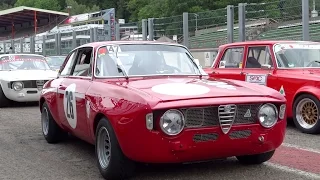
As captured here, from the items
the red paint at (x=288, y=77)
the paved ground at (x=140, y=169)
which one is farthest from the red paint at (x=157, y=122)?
the red paint at (x=288, y=77)

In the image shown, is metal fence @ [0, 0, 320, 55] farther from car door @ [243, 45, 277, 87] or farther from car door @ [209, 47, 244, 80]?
car door @ [243, 45, 277, 87]

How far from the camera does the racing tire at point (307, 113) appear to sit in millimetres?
7354

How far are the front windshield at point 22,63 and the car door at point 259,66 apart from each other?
21.1 ft

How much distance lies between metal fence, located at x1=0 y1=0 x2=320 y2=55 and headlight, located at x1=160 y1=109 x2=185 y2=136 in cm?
904

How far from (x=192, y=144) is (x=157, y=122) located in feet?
1.29

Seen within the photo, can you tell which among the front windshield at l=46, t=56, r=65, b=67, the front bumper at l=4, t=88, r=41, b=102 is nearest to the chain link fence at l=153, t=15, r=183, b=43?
the front windshield at l=46, t=56, r=65, b=67

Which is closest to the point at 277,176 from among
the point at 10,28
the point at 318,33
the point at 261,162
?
the point at 261,162

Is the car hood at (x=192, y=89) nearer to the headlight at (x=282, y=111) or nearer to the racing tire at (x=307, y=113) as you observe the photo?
the headlight at (x=282, y=111)

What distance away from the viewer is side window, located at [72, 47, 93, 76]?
237 inches

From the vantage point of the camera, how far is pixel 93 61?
5832mm

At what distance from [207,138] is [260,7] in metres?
10.8

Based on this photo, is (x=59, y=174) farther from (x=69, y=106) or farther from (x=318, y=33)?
(x=318, y=33)

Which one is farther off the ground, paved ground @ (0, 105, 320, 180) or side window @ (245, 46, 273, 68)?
side window @ (245, 46, 273, 68)

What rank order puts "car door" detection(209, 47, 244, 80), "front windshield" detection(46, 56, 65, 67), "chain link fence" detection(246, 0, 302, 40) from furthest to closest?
"front windshield" detection(46, 56, 65, 67) → "chain link fence" detection(246, 0, 302, 40) → "car door" detection(209, 47, 244, 80)
